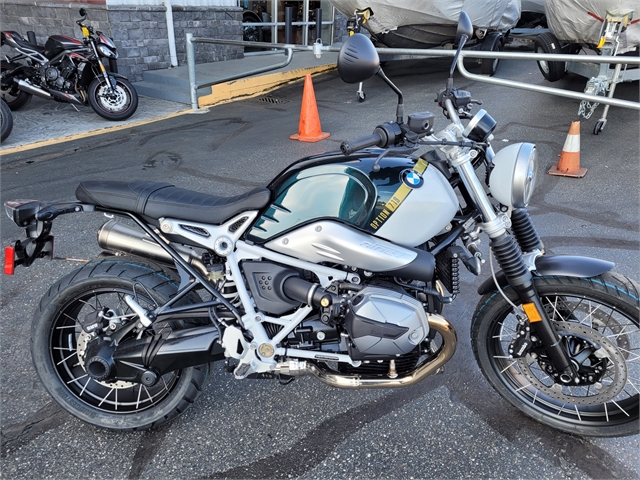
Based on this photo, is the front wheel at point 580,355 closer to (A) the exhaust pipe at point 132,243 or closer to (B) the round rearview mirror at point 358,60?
(B) the round rearview mirror at point 358,60

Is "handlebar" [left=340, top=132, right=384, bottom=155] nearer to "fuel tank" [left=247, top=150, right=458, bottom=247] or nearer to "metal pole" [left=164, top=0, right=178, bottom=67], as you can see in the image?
"fuel tank" [left=247, top=150, right=458, bottom=247]

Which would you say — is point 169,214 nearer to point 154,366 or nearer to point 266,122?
point 154,366

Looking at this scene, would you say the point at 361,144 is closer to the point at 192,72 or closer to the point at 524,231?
the point at 524,231

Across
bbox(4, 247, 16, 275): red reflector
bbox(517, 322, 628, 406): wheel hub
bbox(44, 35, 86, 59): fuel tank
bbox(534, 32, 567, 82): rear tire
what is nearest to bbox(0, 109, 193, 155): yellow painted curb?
bbox(44, 35, 86, 59): fuel tank

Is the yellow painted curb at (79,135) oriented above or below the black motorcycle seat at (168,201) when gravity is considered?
below

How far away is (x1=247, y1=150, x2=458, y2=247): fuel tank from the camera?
82.9 inches

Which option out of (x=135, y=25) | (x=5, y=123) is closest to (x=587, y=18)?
(x=135, y=25)

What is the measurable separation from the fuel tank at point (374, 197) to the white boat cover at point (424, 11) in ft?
24.1

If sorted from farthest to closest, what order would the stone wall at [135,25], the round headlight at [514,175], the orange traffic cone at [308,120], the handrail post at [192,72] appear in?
the stone wall at [135,25], the handrail post at [192,72], the orange traffic cone at [308,120], the round headlight at [514,175]

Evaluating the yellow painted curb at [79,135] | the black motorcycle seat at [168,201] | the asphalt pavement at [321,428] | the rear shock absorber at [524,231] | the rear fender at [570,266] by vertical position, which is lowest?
the yellow painted curb at [79,135]

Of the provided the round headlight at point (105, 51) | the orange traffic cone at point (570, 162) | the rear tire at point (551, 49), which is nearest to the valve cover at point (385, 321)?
the orange traffic cone at point (570, 162)

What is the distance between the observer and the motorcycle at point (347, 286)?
2133 millimetres

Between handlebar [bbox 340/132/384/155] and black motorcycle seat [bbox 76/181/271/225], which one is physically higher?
handlebar [bbox 340/132/384/155]

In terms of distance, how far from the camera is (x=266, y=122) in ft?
25.2
